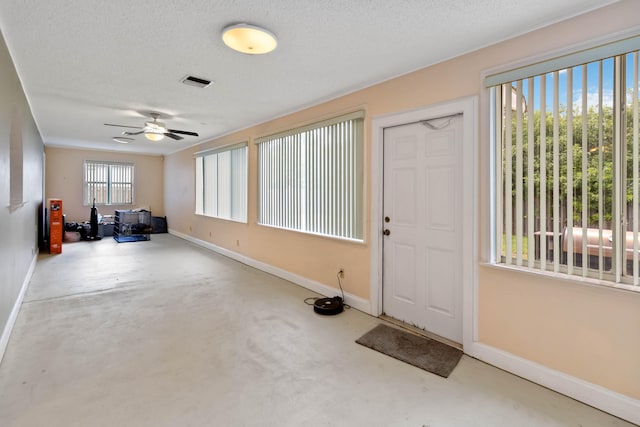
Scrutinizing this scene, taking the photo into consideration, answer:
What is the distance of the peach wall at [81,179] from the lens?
8.18 metres

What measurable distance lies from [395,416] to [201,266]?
4255 millimetres

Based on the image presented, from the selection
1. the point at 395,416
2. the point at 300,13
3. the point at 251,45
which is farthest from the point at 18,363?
the point at 300,13

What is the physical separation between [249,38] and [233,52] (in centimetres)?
44

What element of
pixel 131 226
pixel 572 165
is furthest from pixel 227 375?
pixel 131 226

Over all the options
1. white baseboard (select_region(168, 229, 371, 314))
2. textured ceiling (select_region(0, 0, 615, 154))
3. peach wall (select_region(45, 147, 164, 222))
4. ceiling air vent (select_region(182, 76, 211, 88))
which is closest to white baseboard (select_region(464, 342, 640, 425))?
white baseboard (select_region(168, 229, 371, 314))

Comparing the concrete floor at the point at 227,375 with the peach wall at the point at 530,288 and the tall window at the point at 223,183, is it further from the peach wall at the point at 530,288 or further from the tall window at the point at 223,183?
the tall window at the point at 223,183

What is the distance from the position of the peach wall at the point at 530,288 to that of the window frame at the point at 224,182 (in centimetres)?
241

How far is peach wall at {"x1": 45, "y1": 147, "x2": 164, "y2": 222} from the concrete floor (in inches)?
239

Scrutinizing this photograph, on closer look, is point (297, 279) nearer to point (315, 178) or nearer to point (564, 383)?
point (315, 178)

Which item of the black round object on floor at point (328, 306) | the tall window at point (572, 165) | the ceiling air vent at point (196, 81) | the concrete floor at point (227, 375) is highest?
the ceiling air vent at point (196, 81)

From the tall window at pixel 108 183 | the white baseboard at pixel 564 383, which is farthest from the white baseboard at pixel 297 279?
the tall window at pixel 108 183

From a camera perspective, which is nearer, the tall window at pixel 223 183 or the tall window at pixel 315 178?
the tall window at pixel 315 178

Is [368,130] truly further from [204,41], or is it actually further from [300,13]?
[204,41]

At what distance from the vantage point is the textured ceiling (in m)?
1.96
